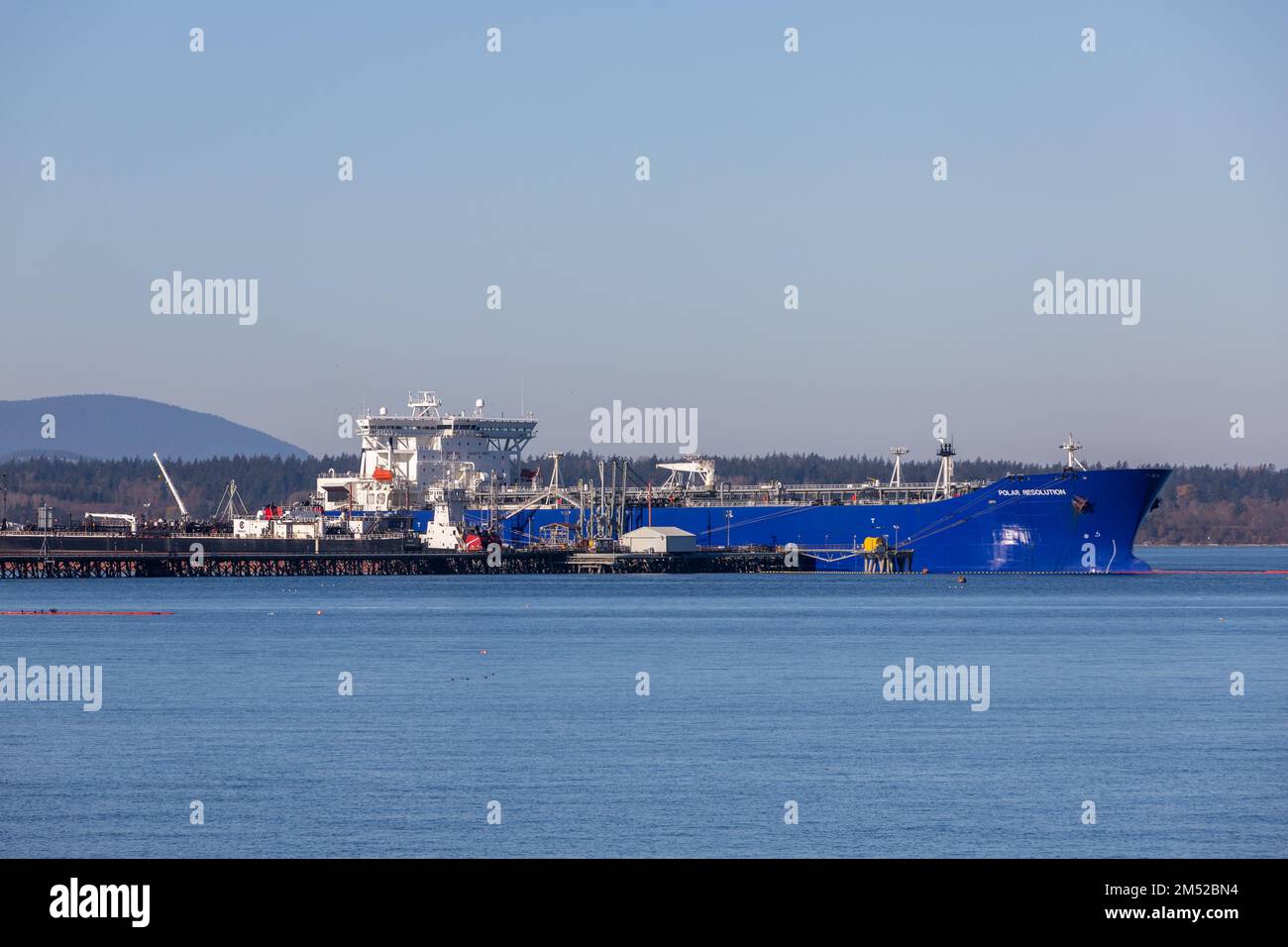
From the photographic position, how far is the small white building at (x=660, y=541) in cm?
9231

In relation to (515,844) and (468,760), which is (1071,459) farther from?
(515,844)

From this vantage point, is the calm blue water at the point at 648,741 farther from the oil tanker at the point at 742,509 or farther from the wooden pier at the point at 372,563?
the wooden pier at the point at 372,563

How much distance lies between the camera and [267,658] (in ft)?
136

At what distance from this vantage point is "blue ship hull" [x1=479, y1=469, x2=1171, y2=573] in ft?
238

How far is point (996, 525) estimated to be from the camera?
251 ft

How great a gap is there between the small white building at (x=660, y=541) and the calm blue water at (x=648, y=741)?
37106 millimetres

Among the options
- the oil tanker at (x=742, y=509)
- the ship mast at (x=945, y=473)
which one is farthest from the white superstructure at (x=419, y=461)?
the ship mast at (x=945, y=473)

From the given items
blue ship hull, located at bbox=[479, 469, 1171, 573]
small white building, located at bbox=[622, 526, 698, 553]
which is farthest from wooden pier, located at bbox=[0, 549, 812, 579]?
blue ship hull, located at bbox=[479, 469, 1171, 573]

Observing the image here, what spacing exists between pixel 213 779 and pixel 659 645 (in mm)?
22569

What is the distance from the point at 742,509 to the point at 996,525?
1794 centimetres

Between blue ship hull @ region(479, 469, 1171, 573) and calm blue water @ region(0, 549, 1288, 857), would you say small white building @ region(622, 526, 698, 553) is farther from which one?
calm blue water @ region(0, 549, 1288, 857)

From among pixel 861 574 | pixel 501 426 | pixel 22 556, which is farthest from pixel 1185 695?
pixel 22 556

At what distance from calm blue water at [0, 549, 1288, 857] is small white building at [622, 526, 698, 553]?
37.1 meters

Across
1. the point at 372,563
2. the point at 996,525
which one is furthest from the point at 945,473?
the point at 372,563
